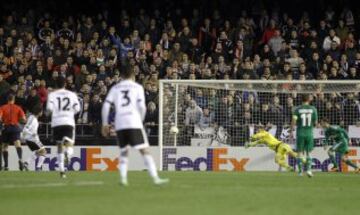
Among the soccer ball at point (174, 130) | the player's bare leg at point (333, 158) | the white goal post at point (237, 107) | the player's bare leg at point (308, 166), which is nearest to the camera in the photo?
the player's bare leg at point (308, 166)

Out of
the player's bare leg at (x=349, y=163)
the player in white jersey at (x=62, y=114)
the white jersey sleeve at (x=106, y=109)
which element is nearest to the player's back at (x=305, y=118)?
the player's bare leg at (x=349, y=163)

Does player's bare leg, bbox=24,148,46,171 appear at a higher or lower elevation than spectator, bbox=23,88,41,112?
lower

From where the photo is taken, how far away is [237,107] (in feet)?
86.1

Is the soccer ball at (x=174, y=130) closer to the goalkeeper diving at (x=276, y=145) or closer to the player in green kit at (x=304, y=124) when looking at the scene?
the goalkeeper diving at (x=276, y=145)

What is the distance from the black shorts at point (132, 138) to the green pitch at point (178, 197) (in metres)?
0.70

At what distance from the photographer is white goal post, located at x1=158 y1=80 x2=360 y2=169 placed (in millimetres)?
25797

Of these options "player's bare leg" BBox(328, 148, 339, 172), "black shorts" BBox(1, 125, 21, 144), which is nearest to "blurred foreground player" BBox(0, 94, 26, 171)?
"black shorts" BBox(1, 125, 21, 144)

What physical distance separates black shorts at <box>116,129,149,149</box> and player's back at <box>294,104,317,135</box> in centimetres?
736

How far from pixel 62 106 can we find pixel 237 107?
8724 millimetres

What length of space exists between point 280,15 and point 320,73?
5229 millimetres

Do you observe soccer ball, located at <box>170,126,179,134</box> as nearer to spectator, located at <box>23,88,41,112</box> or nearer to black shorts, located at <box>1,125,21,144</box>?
spectator, located at <box>23,88,41,112</box>

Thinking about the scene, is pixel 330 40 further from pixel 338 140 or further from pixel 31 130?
pixel 31 130

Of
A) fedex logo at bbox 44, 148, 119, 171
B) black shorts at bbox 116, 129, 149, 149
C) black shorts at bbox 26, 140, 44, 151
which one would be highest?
black shorts at bbox 116, 129, 149, 149

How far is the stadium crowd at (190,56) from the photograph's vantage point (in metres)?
26.2
